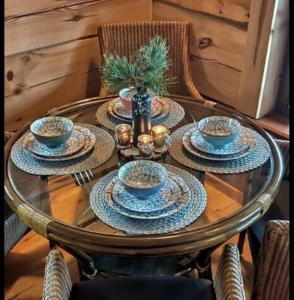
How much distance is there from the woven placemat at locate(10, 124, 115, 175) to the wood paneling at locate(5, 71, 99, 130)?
2.26 ft

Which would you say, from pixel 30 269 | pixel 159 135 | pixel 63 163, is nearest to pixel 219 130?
pixel 159 135

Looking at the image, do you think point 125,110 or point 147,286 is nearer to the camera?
point 147,286

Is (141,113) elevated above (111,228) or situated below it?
above

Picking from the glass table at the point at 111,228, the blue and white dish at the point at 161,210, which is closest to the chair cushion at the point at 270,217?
the glass table at the point at 111,228

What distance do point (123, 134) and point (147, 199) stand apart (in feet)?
1.05

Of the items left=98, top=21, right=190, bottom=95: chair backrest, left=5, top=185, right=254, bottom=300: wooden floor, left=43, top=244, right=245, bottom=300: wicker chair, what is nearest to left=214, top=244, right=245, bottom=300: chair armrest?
left=43, top=244, right=245, bottom=300: wicker chair

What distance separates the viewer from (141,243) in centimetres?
113

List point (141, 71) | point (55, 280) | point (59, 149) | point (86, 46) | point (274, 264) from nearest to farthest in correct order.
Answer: point (55, 280) < point (274, 264) < point (141, 71) < point (59, 149) < point (86, 46)

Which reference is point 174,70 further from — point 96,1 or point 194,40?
point 96,1

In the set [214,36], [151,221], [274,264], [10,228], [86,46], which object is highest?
[214,36]

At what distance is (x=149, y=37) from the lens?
220 centimetres

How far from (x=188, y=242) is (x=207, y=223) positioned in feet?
0.29

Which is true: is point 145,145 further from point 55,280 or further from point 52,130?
point 55,280
